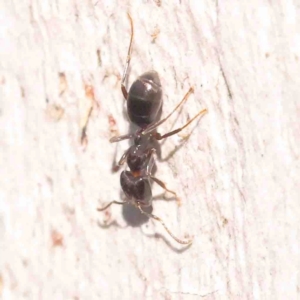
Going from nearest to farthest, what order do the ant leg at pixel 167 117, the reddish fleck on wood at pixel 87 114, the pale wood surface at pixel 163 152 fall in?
the pale wood surface at pixel 163 152 → the ant leg at pixel 167 117 → the reddish fleck on wood at pixel 87 114

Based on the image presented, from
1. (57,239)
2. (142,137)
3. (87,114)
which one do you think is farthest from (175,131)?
(57,239)

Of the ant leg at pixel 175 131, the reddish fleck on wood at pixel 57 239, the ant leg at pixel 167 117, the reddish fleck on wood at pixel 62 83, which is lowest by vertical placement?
the reddish fleck on wood at pixel 57 239

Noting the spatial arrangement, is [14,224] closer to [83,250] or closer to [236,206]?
[83,250]

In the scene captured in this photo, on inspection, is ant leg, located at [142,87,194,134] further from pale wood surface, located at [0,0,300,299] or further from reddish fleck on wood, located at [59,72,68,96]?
reddish fleck on wood, located at [59,72,68,96]

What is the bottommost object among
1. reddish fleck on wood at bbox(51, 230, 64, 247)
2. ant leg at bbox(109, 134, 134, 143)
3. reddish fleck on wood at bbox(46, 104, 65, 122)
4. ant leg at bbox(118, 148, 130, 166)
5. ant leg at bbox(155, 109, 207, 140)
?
reddish fleck on wood at bbox(51, 230, 64, 247)

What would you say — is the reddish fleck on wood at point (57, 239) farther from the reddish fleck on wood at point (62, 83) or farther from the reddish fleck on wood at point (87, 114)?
the reddish fleck on wood at point (62, 83)

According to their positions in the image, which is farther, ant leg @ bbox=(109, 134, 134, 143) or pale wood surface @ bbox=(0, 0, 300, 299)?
ant leg @ bbox=(109, 134, 134, 143)

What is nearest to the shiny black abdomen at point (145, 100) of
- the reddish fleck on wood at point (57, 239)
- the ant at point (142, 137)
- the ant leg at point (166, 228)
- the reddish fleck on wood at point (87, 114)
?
the ant at point (142, 137)

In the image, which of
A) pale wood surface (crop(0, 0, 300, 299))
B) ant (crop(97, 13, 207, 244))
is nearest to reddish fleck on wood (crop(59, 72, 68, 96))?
pale wood surface (crop(0, 0, 300, 299))
